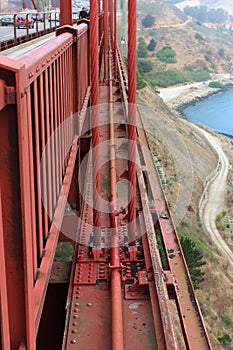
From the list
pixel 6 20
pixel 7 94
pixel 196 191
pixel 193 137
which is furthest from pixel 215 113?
pixel 7 94

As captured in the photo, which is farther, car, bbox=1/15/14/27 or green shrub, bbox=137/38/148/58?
green shrub, bbox=137/38/148/58

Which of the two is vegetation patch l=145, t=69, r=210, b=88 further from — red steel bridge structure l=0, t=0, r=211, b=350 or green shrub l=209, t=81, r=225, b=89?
red steel bridge structure l=0, t=0, r=211, b=350

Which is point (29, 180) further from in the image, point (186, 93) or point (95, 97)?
point (186, 93)

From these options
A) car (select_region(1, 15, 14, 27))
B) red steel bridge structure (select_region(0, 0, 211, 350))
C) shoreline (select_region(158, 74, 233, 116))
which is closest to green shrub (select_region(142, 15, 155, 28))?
shoreline (select_region(158, 74, 233, 116))

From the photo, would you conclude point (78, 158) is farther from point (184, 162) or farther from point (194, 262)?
point (184, 162)

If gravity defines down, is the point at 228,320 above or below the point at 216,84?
above

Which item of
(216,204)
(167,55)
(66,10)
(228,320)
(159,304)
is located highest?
(66,10)
